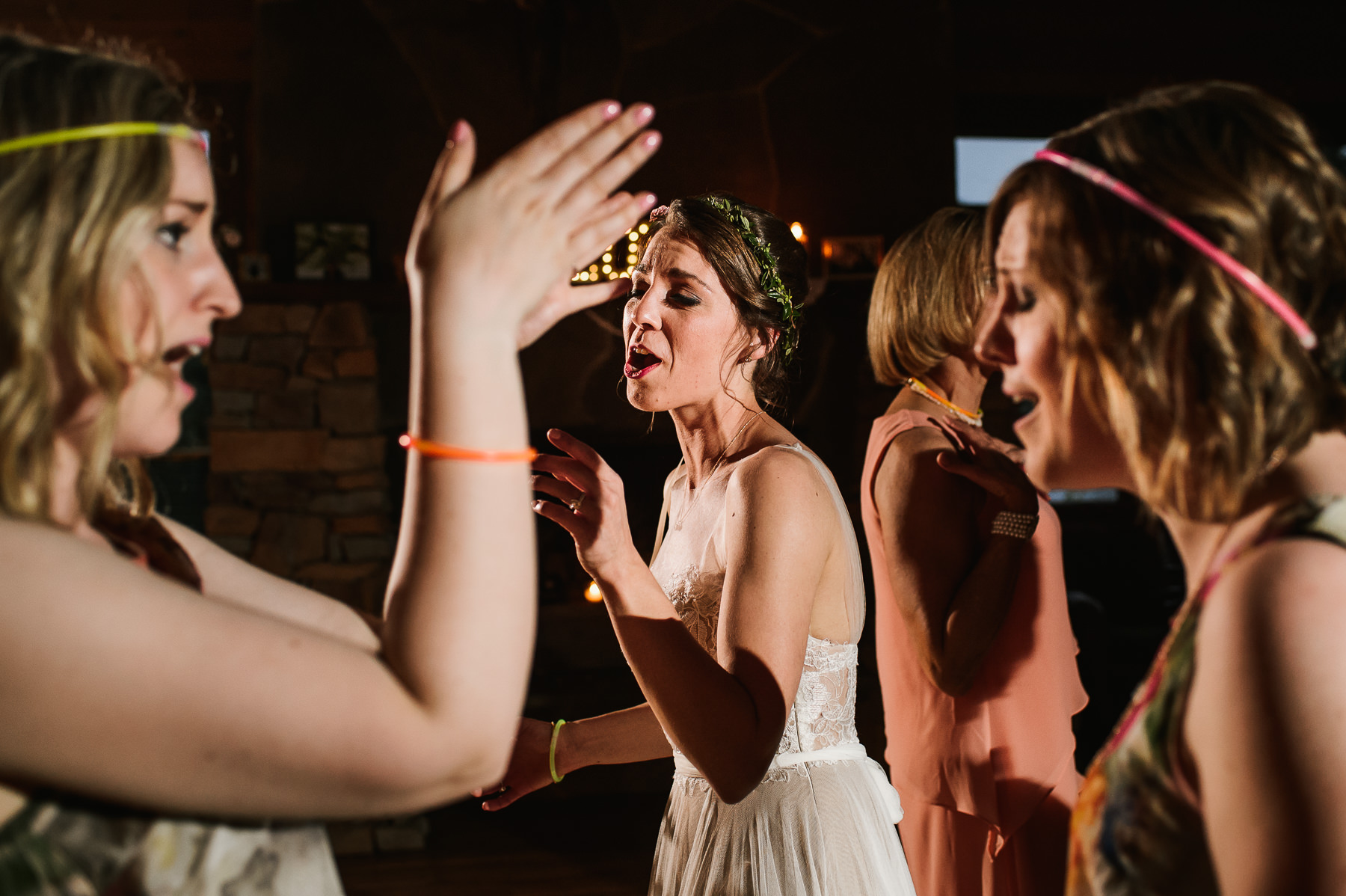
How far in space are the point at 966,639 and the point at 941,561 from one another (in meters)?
0.15

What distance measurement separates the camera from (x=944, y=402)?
1.85m

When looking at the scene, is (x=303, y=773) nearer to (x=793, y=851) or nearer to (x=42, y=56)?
(x=42, y=56)

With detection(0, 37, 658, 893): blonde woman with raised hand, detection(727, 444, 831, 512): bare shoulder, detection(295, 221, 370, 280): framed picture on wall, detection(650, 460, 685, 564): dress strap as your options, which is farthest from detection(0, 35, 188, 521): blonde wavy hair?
detection(295, 221, 370, 280): framed picture on wall

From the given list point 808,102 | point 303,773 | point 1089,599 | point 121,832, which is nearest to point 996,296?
point 303,773

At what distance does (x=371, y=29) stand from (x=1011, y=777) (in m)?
4.55

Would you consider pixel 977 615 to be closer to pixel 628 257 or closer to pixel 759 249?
pixel 759 249

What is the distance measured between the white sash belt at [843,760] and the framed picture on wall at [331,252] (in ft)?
11.9

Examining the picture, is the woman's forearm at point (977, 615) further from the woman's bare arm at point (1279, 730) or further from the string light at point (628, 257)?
the woman's bare arm at point (1279, 730)

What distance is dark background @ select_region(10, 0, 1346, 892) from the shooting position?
4574mm

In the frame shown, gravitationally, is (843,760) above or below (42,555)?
below

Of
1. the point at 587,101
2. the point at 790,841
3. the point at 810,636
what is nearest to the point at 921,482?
the point at 810,636

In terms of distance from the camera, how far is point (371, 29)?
15.2ft

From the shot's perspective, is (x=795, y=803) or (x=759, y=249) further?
(x=759, y=249)

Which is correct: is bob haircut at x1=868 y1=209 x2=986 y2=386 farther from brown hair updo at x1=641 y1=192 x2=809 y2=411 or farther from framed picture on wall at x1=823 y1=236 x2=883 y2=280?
framed picture on wall at x1=823 y1=236 x2=883 y2=280
